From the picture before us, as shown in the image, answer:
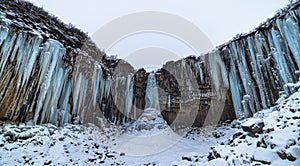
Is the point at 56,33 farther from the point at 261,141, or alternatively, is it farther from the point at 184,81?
the point at 261,141

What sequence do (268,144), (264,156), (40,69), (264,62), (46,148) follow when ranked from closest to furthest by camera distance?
(264,156)
(268,144)
(46,148)
(40,69)
(264,62)

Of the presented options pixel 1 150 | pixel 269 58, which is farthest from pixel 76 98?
pixel 269 58

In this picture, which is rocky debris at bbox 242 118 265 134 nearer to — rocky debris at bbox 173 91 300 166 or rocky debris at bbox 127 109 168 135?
rocky debris at bbox 173 91 300 166

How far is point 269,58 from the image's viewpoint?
859cm

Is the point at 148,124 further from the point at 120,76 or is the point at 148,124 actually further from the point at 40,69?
the point at 40,69

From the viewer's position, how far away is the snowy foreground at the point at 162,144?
12.0 ft

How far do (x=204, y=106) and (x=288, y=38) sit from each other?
21.4ft

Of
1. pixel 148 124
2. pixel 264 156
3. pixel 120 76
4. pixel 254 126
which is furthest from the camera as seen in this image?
pixel 120 76

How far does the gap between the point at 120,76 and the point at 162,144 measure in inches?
245

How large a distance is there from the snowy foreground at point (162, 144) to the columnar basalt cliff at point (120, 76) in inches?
40.4

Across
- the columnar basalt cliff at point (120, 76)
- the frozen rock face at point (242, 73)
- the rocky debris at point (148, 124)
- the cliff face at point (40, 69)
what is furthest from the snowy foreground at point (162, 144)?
the frozen rock face at point (242, 73)

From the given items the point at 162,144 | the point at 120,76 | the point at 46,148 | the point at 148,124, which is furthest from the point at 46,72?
the point at 148,124

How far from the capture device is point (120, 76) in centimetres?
1363

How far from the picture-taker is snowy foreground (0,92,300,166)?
3660mm
